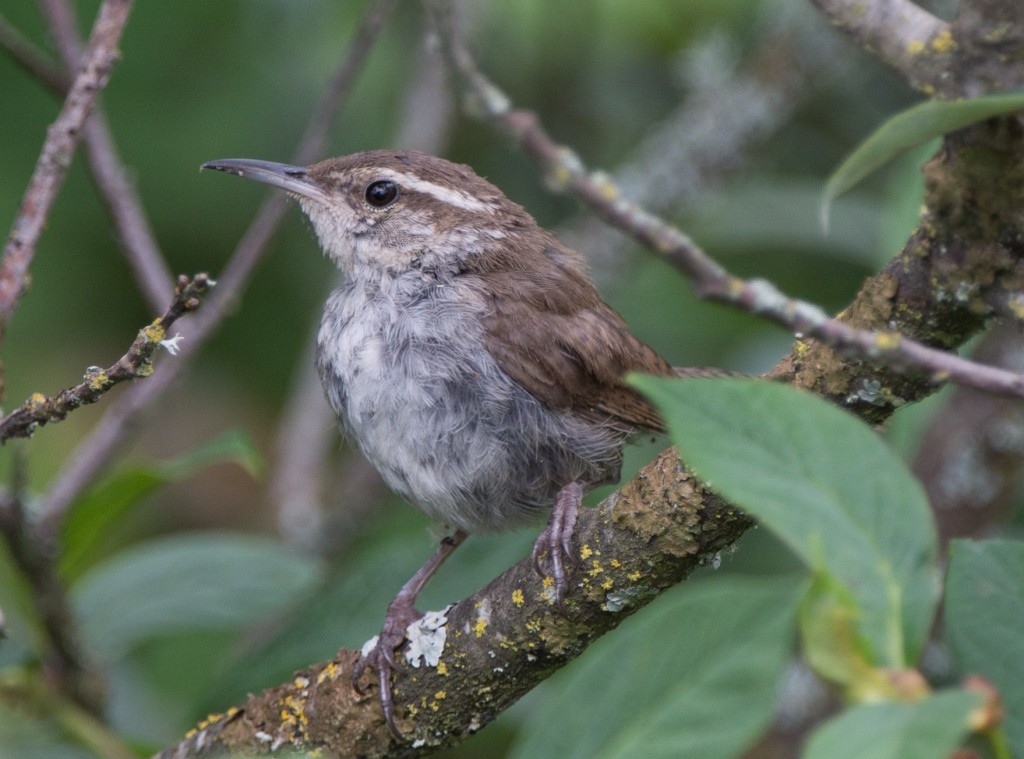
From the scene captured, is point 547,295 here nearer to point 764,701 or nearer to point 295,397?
point 764,701

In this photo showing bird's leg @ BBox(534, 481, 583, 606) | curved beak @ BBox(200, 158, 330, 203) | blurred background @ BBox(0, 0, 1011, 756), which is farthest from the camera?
blurred background @ BBox(0, 0, 1011, 756)

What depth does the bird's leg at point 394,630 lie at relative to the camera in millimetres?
2639

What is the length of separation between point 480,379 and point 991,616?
1.73 m

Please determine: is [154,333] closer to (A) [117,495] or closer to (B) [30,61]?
(A) [117,495]

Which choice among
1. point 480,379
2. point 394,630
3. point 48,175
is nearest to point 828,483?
point 394,630

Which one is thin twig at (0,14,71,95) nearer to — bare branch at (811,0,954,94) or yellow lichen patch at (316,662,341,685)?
yellow lichen patch at (316,662,341,685)

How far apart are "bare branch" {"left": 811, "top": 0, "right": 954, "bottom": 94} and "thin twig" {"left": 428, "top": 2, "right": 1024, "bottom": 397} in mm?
505

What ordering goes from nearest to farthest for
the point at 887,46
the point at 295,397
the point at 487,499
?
the point at 887,46 < the point at 487,499 < the point at 295,397

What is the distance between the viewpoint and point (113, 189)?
3818 millimetres

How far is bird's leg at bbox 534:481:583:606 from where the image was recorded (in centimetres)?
237

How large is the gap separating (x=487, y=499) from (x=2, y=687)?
4.44 feet

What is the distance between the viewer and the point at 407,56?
619 centimetres

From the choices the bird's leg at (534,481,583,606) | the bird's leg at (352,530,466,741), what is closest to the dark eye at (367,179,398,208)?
the bird's leg at (352,530,466,741)

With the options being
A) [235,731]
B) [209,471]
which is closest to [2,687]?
[235,731]
